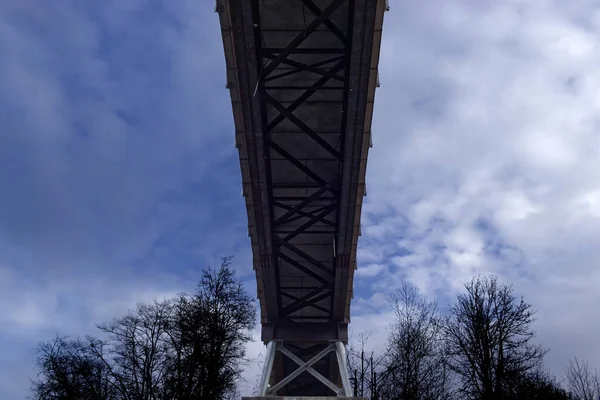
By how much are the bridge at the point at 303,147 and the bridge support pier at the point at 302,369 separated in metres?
0.05

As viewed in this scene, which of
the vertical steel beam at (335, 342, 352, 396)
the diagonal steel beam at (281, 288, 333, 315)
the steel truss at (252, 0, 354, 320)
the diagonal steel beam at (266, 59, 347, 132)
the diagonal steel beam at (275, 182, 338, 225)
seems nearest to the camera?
the steel truss at (252, 0, 354, 320)

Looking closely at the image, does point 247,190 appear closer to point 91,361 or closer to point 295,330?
point 295,330

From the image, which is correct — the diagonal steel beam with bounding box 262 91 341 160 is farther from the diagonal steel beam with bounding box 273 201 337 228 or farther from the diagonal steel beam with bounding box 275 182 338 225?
the diagonal steel beam with bounding box 273 201 337 228

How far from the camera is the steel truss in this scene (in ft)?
42.7

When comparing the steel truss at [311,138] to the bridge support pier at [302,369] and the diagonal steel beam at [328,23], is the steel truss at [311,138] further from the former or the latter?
the bridge support pier at [302,369]

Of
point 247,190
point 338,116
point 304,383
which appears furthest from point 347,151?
point 304,383

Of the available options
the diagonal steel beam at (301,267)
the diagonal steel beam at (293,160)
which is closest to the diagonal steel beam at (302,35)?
the diagonal steel beam at (293,160)

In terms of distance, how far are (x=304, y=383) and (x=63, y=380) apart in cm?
1934

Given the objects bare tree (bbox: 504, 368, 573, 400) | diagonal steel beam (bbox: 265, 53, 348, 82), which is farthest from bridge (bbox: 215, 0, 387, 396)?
bare tree (bbox: 504, 368, 573, 400)

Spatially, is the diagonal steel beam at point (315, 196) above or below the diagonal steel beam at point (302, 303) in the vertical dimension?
above

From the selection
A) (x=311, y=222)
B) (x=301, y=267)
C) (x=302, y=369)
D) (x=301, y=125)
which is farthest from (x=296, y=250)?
(x=301, y=125)

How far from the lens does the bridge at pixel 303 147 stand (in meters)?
12.9

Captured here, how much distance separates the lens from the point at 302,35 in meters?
12.4

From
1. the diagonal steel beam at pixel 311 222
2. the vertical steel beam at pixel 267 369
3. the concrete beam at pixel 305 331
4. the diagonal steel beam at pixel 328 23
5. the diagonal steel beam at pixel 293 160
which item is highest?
the diagonal steel beam at pixel 328 23
